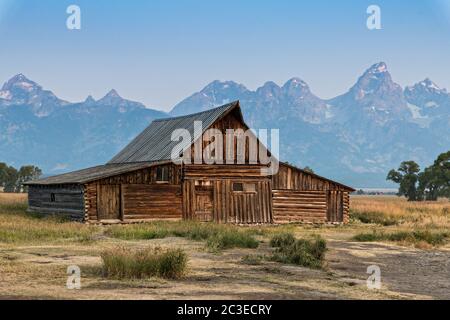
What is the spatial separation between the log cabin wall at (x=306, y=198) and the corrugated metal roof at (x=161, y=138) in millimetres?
4820

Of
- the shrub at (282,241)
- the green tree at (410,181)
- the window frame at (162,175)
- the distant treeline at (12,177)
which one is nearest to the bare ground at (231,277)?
the shrub at (282,241)

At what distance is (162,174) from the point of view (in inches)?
1395

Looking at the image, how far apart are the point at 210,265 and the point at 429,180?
215 feet

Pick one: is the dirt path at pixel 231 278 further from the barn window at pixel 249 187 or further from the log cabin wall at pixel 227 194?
the barn window at pixel 249 187

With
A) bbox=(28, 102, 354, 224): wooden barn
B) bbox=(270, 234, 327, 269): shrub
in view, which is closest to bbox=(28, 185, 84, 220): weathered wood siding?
bbox=(28, 102, 354, 224): wooden barn

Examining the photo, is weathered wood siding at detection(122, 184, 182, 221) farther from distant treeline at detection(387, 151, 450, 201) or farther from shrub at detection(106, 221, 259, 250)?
distant treeline at detection(387, 151, 450, 201)

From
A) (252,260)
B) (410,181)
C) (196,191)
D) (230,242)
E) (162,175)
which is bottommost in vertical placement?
(252,260)

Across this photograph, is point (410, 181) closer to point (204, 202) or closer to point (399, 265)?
point (204, 202)

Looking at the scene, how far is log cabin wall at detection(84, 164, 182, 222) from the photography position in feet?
110

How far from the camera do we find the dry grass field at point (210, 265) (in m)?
13.3

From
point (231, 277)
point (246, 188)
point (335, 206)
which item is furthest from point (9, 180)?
point (231, 277)

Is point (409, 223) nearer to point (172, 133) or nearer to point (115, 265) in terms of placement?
point (172, 133)

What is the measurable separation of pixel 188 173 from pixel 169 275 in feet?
69.2
